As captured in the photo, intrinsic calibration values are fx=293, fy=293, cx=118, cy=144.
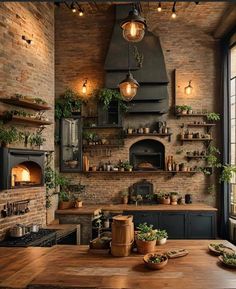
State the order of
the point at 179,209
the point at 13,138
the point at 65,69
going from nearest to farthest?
the point at 13,138 → the point at 179,209 → the point at 65,69

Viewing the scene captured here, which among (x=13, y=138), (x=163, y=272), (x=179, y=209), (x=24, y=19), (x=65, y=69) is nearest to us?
(x=163, y=272)

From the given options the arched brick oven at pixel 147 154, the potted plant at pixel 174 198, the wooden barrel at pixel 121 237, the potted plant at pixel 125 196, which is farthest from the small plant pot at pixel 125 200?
the wooden barrel at pixel 121 237

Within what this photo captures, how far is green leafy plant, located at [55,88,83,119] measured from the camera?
25.4 ft

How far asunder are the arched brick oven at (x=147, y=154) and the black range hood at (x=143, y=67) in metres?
0.93

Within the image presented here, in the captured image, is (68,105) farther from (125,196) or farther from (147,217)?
(147,217)

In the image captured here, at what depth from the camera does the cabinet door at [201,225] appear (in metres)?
6.72

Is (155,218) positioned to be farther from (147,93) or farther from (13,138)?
(13,138)

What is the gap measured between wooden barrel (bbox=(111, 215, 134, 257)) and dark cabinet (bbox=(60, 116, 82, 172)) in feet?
16.0

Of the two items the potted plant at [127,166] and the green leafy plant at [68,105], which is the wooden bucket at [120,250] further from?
the green leafy plant at [68,105]

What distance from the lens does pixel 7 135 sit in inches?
193

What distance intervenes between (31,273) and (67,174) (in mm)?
5279

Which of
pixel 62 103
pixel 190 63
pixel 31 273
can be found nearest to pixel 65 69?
pixel 62 103

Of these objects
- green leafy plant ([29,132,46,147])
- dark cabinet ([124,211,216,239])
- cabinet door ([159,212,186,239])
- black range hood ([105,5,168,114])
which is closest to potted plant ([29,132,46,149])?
green leafy plant ([29,132,46,147])

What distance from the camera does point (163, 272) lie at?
2.65 meters
